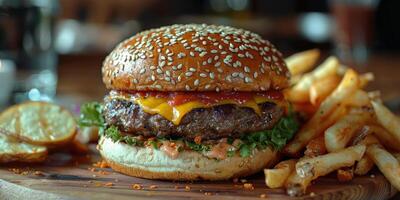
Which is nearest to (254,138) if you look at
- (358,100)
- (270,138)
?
(270,138)

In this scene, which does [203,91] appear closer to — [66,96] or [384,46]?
[66,96]

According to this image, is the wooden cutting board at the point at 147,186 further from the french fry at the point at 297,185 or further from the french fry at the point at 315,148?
the french fry at the point at 315,148

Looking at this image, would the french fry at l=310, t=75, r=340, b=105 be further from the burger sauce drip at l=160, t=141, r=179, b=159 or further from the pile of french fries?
the burger sauce drip at l=160, t=141, r=179, b=159

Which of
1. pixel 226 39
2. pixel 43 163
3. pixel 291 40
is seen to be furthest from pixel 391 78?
pixel 291 40

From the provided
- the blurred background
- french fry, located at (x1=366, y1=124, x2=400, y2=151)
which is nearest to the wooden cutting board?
french fry, located at (x1=366, y1=124, x2=400, y2=151)

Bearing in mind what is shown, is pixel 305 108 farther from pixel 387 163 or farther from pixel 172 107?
pixel 172 107
